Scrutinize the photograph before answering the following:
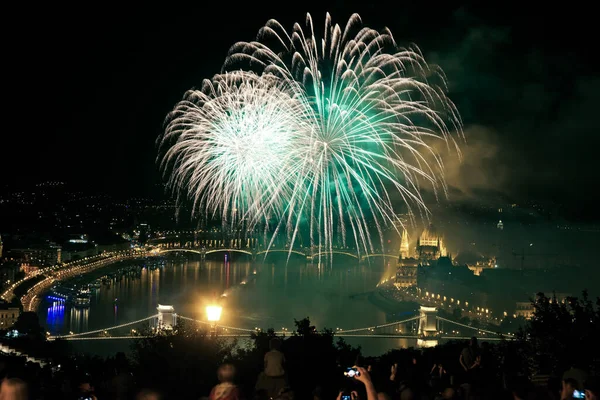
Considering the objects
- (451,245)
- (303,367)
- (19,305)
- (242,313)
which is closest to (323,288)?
(242,313)

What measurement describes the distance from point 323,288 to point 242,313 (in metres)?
7.91

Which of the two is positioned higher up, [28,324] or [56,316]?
[28,324]

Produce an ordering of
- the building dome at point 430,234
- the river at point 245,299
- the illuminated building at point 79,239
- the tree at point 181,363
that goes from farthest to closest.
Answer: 1. the illuminated building at point 79,239
2. the building dome at point 430,234
3. the river at point 245,299
4. the tree at point 181,363

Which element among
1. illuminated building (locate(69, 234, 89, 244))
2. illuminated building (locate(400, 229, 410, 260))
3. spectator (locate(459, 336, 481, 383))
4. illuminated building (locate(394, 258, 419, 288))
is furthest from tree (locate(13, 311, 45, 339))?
illuminated building (locate(69, 234, 89, 244))

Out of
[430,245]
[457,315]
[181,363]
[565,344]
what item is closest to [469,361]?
[565,344]

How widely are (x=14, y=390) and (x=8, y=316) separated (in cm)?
2747

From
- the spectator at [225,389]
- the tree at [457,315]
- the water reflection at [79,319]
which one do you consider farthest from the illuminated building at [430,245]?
the spectator at [225,389]

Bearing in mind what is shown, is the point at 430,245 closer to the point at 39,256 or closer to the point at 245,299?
the point at 245,299

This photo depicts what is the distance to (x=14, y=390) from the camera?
2.22m

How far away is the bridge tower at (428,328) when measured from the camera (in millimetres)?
27752

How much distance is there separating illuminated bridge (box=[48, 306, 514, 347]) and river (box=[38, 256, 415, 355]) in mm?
473

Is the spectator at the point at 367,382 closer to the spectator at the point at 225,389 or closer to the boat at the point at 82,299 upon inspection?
the spectator at the point at 225,389

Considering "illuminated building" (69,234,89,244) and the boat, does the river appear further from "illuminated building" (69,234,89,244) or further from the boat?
"illuminated building" (69,234,89,244)

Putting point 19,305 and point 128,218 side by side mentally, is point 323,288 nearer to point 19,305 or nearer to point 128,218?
point 19,305
